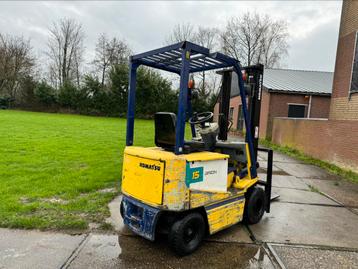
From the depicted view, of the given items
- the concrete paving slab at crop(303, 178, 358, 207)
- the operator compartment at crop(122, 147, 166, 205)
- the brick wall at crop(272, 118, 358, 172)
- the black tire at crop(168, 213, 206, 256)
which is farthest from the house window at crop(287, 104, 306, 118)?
the operator compartment at crop(122, 147, 166, 205)

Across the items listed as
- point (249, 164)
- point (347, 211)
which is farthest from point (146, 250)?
point (347, 211)

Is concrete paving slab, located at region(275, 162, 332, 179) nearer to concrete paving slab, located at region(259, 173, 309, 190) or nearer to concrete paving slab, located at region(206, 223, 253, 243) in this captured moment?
concrete paving slab, located at region(259, 173, 309, 190)

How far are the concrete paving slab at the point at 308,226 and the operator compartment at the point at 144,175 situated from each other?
1.75m

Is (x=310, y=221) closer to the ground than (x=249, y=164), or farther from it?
closer to the ground

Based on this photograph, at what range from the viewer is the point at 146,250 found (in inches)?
130

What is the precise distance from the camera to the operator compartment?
3.04 metres

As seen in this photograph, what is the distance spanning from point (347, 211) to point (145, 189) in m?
4.13

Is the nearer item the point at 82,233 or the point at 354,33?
the point at 82,233

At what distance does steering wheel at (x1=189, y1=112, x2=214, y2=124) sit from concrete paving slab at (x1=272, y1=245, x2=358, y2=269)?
1899 millimetres

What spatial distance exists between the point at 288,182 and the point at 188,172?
5020 millimetres

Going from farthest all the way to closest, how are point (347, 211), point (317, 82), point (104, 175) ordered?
point (317, 82) → point (104, 175) → point (347, 211)

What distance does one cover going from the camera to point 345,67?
934 cm

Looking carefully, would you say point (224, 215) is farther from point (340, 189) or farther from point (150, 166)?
point (340, 189)

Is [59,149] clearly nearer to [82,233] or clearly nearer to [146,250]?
[82,233]
